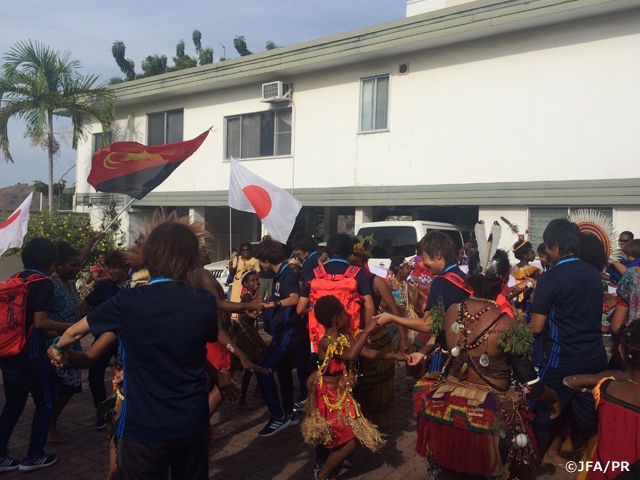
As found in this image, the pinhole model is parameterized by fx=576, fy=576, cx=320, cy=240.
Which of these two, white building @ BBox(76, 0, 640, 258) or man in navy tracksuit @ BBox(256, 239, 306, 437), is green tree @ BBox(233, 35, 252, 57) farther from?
man in navy tracksuit @ BBox(256, 239, 306, 437)

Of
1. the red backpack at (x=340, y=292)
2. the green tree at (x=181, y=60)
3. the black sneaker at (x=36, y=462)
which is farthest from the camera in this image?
the green tree at (x=181, y=60)

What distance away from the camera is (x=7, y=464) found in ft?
15.7

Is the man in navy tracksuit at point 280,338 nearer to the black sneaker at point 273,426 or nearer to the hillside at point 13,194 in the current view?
the black sneaker at point 273,426

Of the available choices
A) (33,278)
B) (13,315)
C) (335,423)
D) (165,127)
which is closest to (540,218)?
(335,423)

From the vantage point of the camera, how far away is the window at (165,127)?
59.7 feet

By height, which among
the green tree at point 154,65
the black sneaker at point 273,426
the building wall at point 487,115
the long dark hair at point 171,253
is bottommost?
the black sneaker at point 273,426

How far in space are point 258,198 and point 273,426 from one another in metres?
3.33

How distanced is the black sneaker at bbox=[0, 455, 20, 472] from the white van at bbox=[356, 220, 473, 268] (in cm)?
718

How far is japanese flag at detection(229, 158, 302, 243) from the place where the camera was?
25.6 ft

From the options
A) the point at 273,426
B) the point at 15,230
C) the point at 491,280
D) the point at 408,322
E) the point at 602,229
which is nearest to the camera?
the point at 491,280

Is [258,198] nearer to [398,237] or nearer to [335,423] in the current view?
[398,237]

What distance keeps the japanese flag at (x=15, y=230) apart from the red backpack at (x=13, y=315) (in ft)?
8.35

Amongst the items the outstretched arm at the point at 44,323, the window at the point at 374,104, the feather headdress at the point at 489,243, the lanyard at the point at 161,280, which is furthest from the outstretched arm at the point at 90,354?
the window at the point at 374,104

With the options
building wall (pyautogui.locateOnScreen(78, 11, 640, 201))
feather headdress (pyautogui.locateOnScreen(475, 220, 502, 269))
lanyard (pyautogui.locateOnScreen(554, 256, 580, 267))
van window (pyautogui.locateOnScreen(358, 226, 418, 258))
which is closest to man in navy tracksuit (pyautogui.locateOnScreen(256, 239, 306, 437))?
feather headdress (pyautogui.locateOnScreen(475, 220, 502, 269))
